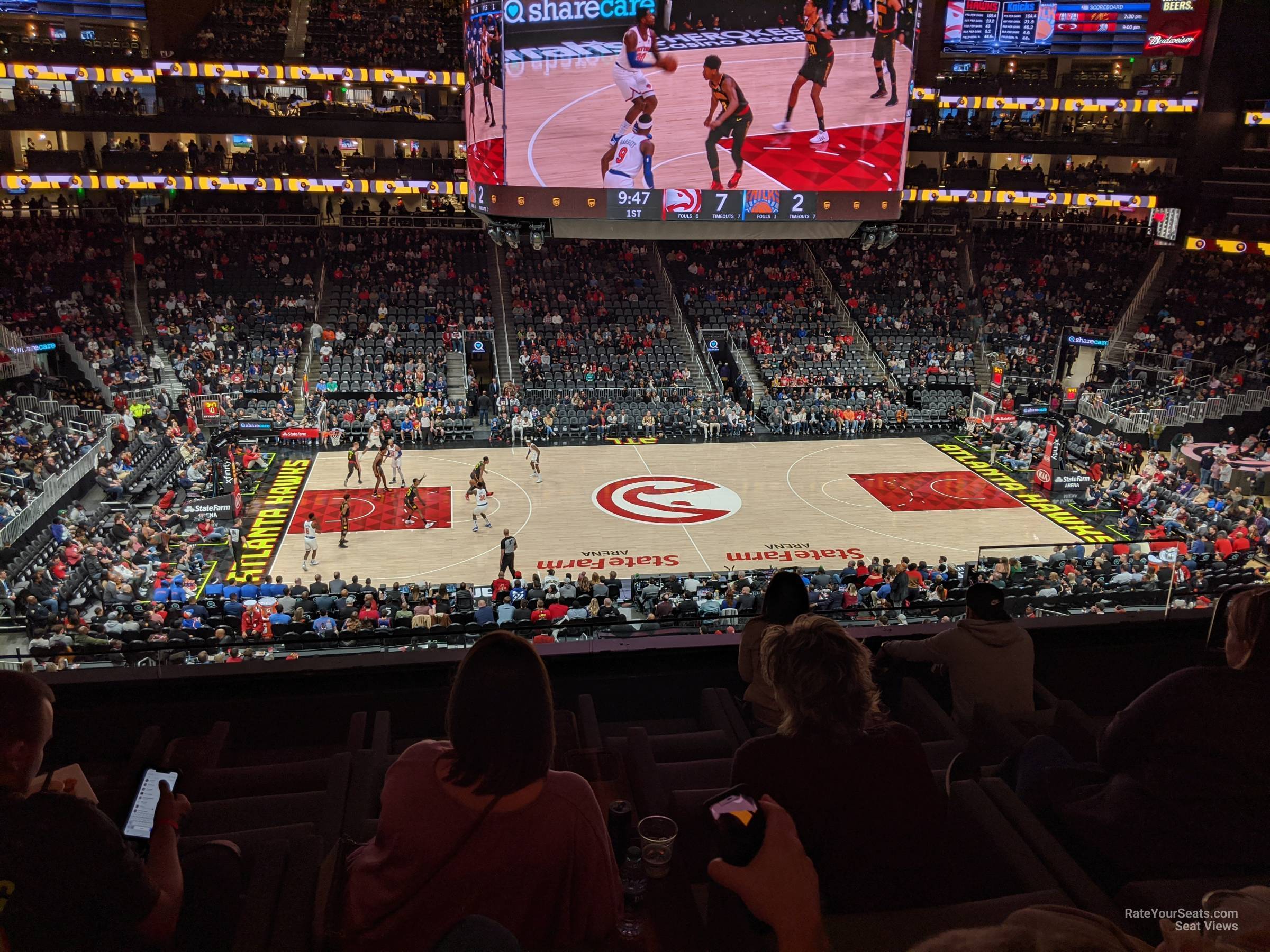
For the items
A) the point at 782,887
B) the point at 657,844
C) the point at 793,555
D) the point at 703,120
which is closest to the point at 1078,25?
the point at 703,120

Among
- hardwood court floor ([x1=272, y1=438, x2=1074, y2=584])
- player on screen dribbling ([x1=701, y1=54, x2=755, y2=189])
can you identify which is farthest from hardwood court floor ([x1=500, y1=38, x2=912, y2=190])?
hardwood court floor ([x1=272, y1=438, x2=1074, y2=584])

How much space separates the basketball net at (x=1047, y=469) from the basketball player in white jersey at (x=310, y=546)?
1761cm

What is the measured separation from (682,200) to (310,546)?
13.0m

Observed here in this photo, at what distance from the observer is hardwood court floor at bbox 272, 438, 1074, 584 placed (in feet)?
60.7

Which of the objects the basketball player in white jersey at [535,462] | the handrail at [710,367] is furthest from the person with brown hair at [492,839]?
the handrail at [710,367]

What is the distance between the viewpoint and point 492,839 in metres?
2.33

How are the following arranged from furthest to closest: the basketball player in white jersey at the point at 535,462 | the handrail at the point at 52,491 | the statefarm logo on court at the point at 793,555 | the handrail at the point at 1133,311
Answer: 1. the handrail at the point at 1133,311
2. the basketball player in white jersey at the point at 535,462
3. the statefarm logo on court at the point at 793,555
4. the handrail at the point at 52,491

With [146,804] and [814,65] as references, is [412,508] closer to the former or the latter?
[814,65]

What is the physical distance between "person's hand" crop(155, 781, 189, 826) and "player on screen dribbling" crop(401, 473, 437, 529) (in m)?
17.5

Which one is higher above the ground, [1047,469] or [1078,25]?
[1078,25]

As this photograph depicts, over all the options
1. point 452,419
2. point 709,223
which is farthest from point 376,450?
point 709,223

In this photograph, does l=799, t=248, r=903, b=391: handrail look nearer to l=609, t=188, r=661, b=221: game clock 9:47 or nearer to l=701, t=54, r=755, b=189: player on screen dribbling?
l=701, t=54, r=755, b=189: player on screen dribbling

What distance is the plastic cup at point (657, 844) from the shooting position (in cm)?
296

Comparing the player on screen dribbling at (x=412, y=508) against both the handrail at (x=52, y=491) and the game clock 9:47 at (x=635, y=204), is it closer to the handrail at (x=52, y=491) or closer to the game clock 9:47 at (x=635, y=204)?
the handrail at (x=52, y=491)
